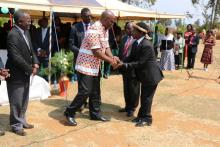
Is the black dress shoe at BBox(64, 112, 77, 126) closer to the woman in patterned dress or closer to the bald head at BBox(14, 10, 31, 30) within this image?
the bald head at BBox(14, 10, 31, 30)

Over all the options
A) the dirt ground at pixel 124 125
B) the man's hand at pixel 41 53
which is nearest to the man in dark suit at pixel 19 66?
the dirt ground at pixel 124 125

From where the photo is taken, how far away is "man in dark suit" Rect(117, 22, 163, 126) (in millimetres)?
5738

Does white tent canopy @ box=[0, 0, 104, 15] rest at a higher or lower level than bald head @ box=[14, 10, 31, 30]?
higher

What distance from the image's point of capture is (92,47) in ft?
17.7

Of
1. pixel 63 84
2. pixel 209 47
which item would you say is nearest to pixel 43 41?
pixel 63 84

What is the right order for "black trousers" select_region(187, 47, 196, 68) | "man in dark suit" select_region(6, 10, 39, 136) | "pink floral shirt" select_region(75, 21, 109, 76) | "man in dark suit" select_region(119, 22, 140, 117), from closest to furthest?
"man in dark suit" select_region(6, 10, 39, 136), "pink floral shirt" select_region(75, 21, 109, 76), "man in dark suit" select_region(119, 22, 140, 117), "black trousers" select_region(187, 47, 196, 68)

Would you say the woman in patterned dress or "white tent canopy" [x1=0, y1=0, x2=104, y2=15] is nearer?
"white tent canopy" [x1=0, y1=0, x2=104, y2=15]

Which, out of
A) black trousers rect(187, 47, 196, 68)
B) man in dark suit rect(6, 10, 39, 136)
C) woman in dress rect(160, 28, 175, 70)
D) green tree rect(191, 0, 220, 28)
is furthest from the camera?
green tree rect(191, 0, 220, 28)

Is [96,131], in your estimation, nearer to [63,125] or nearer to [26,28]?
[63,125]

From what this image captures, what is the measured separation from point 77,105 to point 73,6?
3.94 meters

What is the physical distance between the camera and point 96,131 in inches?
222

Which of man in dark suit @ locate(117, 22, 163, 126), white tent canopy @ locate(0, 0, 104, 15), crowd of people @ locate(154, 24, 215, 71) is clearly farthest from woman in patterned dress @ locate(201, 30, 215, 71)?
man in dark suit @ locate(117, 22, 163, 126)

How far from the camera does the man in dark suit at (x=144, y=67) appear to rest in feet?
18.8

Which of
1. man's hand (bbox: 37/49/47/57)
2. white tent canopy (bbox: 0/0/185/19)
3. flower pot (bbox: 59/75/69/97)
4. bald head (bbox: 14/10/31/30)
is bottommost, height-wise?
flower pot (bbox: 59/75/69/97)
